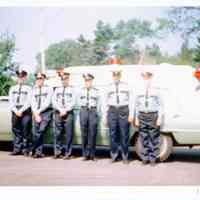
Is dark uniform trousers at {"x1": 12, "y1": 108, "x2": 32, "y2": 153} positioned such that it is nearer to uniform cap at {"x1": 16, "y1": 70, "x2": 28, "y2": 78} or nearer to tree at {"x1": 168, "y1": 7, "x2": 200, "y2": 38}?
uniform cap at {"x1": 16, "y1": 70, "x2": 28, "y2": 78}

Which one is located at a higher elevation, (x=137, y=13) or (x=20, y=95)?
(x=137, y=13)

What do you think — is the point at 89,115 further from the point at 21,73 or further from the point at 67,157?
the point at 21,73

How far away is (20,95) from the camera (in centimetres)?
1014

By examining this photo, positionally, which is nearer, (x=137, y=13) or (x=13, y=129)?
(x=137, y=13)

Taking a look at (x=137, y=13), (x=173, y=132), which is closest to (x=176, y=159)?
(x=173, y=132)

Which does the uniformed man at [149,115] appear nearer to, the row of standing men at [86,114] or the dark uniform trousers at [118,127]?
the row of standing men at [86,114]

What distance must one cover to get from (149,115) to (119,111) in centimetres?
34

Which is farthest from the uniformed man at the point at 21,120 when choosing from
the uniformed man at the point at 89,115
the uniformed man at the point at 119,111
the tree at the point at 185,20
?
the tree at the point at 185,20

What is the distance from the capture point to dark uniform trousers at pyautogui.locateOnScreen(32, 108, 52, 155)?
10.1 m

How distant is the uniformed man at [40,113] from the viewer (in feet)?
33.3

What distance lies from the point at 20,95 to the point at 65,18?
1151mm

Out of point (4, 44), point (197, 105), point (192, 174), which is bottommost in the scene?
point (192, 174)

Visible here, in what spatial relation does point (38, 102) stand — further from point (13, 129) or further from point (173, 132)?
point (173, 132)

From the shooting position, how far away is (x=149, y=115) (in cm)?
996
